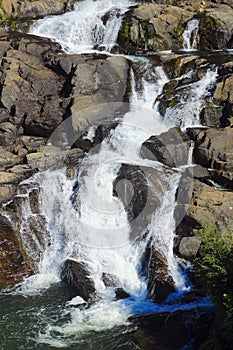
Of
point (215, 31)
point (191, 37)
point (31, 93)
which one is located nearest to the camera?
point (31, 93)

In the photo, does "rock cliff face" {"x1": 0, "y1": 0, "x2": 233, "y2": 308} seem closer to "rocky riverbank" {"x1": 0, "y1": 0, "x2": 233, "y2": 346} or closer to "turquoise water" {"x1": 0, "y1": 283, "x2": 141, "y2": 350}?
"rocky riverbank" {"x1": 0, "y1": 0, "x2": 233, "y2": 346}

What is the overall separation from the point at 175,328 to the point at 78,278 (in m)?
4.07

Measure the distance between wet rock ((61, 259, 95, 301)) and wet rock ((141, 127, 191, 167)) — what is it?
5.51 m

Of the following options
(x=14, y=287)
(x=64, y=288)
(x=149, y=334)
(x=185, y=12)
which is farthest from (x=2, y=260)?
(x=185, y=12)

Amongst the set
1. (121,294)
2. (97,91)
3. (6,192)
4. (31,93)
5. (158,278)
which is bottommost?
(121,294)

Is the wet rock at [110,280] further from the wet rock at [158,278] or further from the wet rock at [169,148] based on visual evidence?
the wet rock at [169,148]

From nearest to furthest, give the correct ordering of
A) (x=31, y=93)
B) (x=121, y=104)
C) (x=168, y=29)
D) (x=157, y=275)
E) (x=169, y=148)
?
(x=157, y=275) → (x=169, y=148) → (x=121, y=104) → (x=31, y=93) → (x=168, y=29)

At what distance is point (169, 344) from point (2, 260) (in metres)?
6.85

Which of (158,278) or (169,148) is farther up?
(169,148)

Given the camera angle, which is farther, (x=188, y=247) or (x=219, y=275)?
(x=188, y=247)

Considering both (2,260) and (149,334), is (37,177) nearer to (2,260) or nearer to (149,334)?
(2,260)

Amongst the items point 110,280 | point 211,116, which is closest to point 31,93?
point 211,116

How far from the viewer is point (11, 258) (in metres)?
16.7

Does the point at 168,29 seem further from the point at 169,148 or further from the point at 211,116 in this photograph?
the point at 169,148
